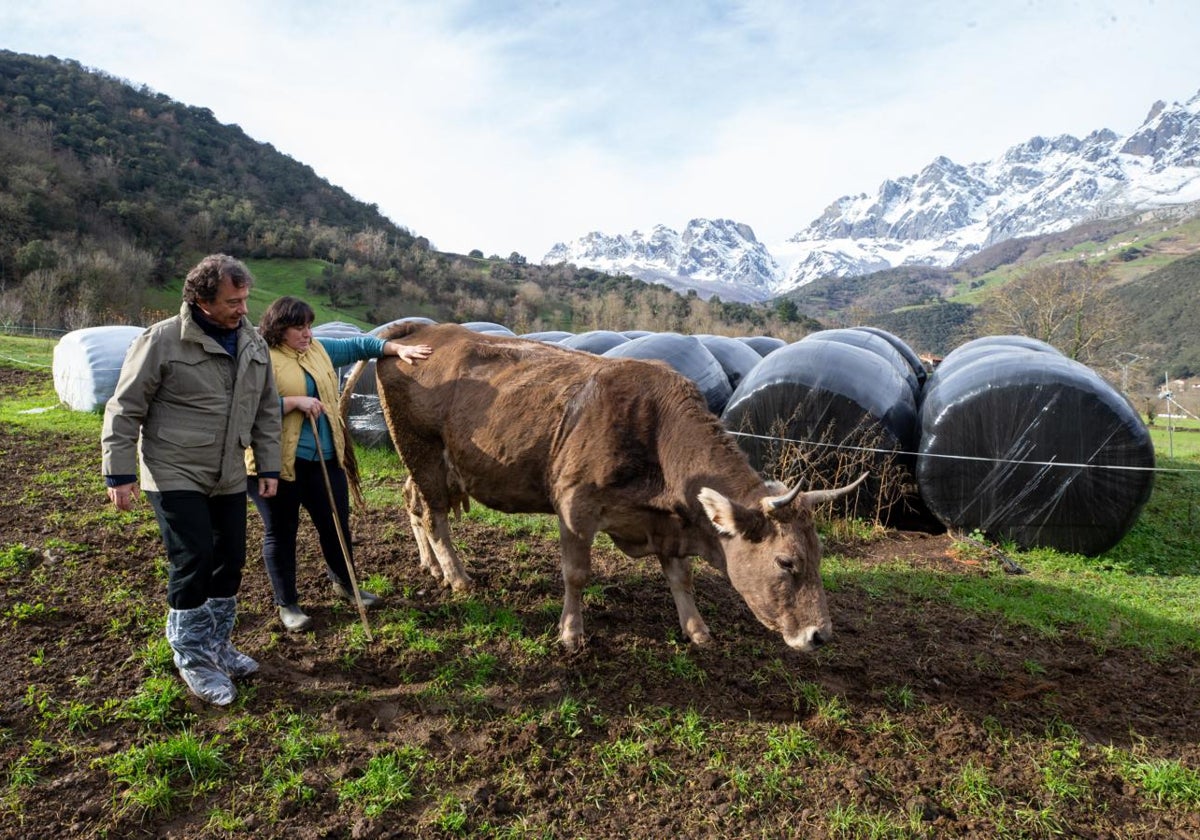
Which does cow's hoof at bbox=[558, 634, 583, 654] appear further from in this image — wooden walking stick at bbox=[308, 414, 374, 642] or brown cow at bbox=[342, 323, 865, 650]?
wooden walking stick at bbox=[308, 414, 374, 642]

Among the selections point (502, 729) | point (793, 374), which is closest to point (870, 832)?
point (502, 729)

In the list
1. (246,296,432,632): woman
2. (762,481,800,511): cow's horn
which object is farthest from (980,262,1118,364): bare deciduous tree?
(246,296,432,632): woman

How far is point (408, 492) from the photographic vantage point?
6.09 metres

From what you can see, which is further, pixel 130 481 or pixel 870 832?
pixel 130 481

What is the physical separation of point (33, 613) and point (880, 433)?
8572 mm

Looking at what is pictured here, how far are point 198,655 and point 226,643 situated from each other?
0.30 metres

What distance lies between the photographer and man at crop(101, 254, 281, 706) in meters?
3.38

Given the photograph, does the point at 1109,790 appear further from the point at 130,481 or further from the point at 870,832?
the point at 130,481

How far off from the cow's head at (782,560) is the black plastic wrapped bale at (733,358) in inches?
383

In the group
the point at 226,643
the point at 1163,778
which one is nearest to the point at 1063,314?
the point at 1163,778

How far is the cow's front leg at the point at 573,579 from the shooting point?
4623 millimetres

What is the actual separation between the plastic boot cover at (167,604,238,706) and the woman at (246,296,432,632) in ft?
2.75

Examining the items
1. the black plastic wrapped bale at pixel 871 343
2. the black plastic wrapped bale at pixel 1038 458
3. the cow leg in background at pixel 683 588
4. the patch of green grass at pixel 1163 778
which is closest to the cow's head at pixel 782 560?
the cow leg in background at pixel 683 588

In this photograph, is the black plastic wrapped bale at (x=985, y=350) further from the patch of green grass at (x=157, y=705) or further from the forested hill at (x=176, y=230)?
the forested hill at (x=176, y=230)
